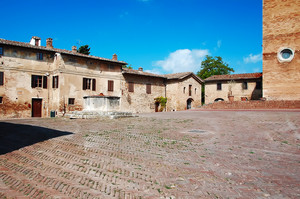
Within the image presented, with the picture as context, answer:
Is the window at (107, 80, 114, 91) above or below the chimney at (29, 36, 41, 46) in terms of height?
below

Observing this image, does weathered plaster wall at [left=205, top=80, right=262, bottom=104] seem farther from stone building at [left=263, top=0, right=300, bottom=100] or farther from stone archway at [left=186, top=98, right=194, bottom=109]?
stone building at [left=263, top=0, right=300, bottom=100]

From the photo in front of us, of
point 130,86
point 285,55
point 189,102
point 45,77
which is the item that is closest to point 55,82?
point 45,77

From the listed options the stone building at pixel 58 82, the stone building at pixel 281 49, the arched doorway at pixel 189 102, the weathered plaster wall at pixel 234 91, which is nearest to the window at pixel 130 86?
the stone building at pixel 58 82

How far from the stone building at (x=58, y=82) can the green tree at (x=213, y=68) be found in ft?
83.1

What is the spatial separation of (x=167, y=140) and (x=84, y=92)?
18577 millimetres

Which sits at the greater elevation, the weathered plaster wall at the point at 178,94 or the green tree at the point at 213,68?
the green tree at the point at 213,68

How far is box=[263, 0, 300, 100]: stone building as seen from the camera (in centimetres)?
2362

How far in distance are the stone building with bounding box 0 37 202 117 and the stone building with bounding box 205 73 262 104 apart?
13615 millimetres

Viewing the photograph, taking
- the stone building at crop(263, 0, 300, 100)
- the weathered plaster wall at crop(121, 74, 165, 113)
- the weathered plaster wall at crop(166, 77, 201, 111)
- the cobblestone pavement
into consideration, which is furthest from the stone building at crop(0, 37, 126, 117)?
the stone building at crop(263, 0, 300, 100)

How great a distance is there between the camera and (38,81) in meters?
22.1

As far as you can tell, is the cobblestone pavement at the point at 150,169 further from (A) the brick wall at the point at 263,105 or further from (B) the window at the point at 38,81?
(B) the window at the point at 38,81

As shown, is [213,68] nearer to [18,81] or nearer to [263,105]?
[263,105]

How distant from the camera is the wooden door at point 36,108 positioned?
21812mm

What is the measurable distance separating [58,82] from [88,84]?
11.5 feet
